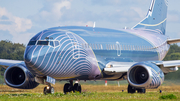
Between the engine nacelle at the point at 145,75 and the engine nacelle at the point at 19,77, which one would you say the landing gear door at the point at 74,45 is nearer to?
the engine nacelle at the point at 145,75

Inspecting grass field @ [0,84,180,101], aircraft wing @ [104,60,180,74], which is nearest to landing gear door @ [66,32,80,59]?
grass field @ [0,84,180,101]

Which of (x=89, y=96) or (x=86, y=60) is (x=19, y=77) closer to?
(x=86, y=60)

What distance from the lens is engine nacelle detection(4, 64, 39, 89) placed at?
24.0 m

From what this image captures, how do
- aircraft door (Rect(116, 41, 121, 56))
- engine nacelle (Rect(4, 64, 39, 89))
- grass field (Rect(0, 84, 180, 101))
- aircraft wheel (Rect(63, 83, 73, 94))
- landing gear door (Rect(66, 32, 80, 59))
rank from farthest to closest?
aircraft door (Rect(116, 41, 121, 56)) < aircraft wheel (Rect(63, 83, 73, 94)) < engine nacelle (Rect(4, 64, 39, 89)) < landing gear door (Rect(66, 32, 80, 59)) < grass field (Rect(0, 84, 180, 101))

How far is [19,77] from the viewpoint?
986 inches

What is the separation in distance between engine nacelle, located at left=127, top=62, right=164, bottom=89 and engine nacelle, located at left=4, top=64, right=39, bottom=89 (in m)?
6.44

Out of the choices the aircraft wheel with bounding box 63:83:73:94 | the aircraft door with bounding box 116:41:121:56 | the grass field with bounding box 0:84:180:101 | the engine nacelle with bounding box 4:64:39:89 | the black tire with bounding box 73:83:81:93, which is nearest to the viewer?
the grass field with bounding box 0:84:180:101

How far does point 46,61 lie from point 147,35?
1239 centimetres

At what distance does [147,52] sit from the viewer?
29609 mm

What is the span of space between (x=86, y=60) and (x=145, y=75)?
4.14 meters

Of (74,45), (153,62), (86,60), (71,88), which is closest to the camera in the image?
(74,45)

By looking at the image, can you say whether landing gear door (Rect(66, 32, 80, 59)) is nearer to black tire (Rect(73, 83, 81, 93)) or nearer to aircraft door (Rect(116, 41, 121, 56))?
black tire (Rect(73, 83, 81, 93))

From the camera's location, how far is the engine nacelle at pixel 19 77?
24.0 metres

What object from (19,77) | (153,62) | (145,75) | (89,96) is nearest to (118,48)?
(153,62)
